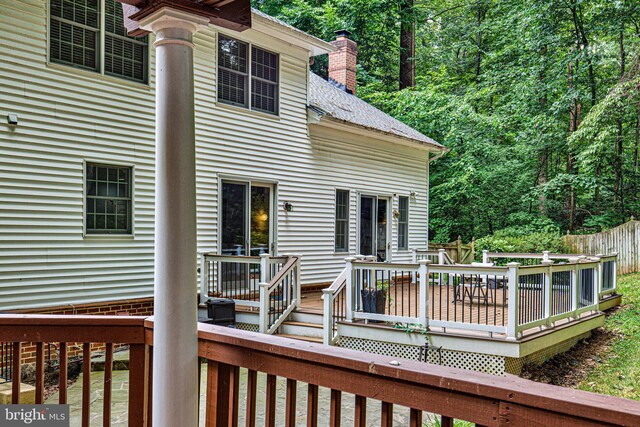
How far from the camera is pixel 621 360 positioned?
8.02 metres

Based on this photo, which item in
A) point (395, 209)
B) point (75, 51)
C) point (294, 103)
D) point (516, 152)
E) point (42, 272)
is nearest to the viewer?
point (42, 272)

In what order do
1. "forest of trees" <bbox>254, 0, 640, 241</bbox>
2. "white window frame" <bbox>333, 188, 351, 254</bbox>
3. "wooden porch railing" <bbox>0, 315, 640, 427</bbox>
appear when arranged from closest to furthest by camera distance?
"wooden porch railing" <bbox>0, 315, 640, 427</bbox> < "white window frame" <bbox>333, 188, 351, 254</bbox> < "forest of trees" <bbox>254, 0, 640, 241</bbox>

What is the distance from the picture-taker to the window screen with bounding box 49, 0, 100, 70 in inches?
285

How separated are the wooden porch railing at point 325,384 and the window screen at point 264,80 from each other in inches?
335

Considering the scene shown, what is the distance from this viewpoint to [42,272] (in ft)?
23.1

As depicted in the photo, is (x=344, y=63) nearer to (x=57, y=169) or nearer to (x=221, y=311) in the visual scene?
(x=221, y=311)

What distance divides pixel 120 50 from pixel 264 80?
10.2 ft

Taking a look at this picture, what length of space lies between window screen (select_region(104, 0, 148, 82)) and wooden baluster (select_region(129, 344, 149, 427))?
6894 millimetres

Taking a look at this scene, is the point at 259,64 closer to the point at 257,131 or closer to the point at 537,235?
the point at 257,131

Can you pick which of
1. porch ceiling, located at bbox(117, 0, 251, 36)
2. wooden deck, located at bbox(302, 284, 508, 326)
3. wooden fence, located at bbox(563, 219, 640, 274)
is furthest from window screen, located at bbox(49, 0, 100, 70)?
wooden fence, located at bbox(563, 219, 640, 274)

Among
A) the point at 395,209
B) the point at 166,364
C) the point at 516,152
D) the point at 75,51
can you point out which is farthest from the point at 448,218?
the point at 166,364

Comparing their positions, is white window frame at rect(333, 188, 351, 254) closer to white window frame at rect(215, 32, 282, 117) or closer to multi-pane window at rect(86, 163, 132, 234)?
white window frame at rect(215, 32, 282, 117)

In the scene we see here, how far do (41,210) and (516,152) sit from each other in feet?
58.6

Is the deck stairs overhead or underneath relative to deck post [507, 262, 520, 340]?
underneath
